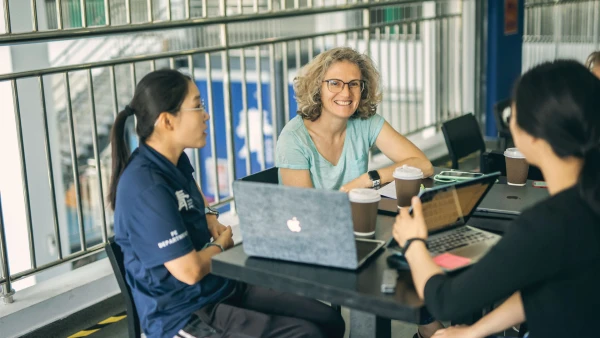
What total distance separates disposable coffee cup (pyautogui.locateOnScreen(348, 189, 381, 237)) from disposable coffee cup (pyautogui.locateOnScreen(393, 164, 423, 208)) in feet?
0.88

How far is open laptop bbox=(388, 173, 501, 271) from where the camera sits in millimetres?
1927

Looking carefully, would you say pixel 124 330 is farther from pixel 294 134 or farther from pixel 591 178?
pixel 591 178

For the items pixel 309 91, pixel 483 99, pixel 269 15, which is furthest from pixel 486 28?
pixel 309 91

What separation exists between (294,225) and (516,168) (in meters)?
1.17

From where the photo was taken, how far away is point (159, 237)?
205cm

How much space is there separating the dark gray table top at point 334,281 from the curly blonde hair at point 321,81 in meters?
1.14

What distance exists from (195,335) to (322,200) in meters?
0.64

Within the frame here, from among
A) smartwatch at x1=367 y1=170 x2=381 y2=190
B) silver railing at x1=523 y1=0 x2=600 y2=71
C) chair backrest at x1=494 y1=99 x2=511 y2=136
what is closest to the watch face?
smartwatch at x1=367 y1=170 x2=381 y2=190

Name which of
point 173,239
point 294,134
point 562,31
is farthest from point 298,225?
point 562,31

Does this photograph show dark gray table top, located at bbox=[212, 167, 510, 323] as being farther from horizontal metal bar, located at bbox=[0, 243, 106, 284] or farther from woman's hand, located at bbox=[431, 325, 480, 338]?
horizontal metal bar, located at bbox=[0, 243, 106, 284]

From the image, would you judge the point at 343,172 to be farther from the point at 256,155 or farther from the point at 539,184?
the point at 256,155

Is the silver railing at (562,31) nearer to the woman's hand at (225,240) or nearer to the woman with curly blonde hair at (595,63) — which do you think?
the woman with curly blonde hair at (595,63)

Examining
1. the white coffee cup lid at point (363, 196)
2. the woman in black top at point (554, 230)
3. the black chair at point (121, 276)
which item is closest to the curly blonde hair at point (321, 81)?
the white coffee cup lid at point (363, 196)

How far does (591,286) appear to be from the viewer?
1564 millimetres
